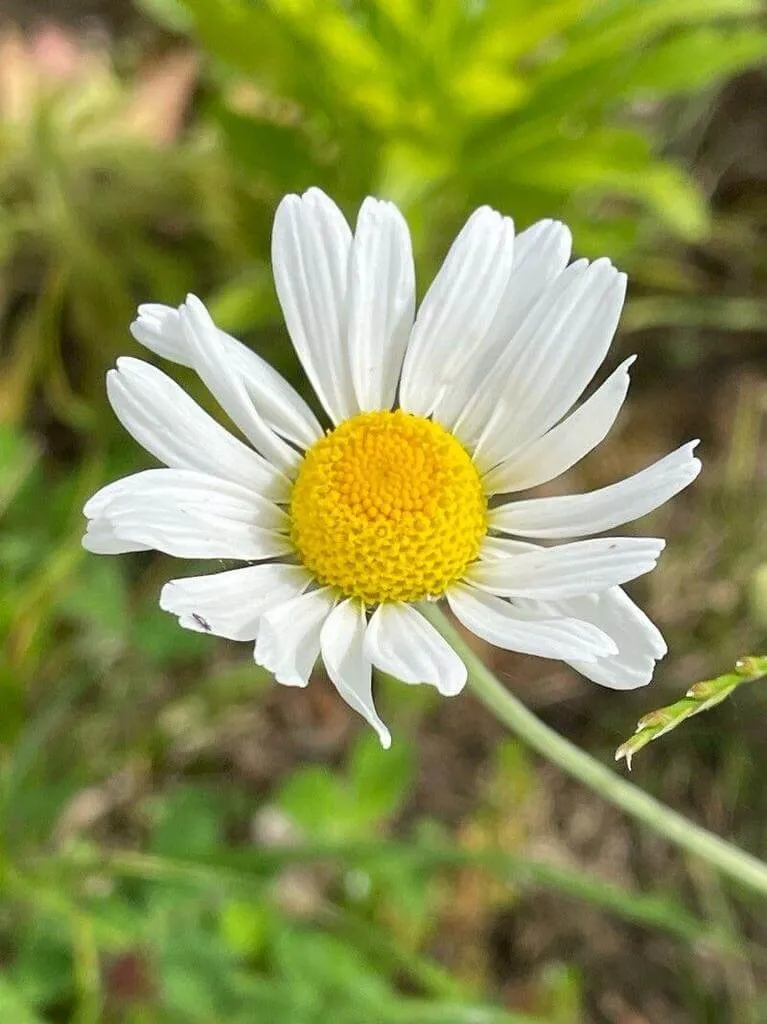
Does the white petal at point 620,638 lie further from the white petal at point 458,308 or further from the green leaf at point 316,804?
the green leaf at point 316,804

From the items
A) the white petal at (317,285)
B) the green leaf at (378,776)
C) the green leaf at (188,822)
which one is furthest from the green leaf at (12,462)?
the white petal at (317,285)

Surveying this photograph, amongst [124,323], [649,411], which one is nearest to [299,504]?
[124,323]

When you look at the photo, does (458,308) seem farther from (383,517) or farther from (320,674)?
(320,674)

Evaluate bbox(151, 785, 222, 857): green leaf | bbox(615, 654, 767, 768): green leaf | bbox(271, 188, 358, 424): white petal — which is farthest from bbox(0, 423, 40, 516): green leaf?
bbox(615, 654, 767, 768): green leaf

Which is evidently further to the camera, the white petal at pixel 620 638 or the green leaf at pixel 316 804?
the green leaf at pixel 316 804

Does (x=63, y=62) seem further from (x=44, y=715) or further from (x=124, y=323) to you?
(x=44, y=715)
